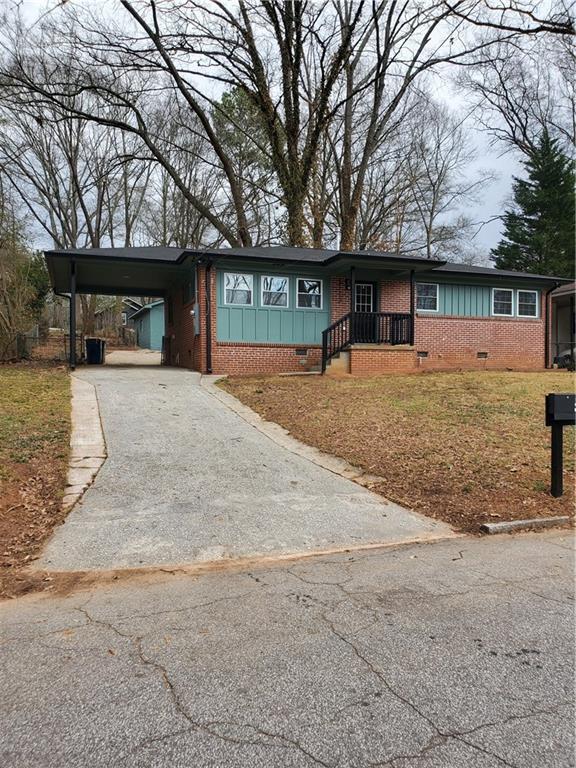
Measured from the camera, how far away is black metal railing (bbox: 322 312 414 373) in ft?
52.5

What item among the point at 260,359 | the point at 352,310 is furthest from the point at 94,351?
the point at 352,310

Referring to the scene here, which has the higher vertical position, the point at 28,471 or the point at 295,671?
the point at 28,471

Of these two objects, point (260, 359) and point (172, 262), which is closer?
point (172, 262)

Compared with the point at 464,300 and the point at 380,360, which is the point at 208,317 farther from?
the point at 464,300

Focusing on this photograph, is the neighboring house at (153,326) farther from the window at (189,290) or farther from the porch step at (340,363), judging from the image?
the porch step at (340,363)

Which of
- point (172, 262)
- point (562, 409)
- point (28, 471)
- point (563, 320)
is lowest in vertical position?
point (28, 471)

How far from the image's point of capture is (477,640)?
279 centimetres

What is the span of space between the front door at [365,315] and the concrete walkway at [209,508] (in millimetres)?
8668

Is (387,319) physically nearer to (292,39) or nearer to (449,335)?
(449,335)

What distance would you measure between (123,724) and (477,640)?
1.78 m

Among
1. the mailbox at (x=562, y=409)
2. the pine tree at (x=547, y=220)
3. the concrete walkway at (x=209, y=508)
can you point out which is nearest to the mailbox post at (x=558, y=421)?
the mailbox at (x=562, y=409)

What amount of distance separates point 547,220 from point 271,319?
27878mm

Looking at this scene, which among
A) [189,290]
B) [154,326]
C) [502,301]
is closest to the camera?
[189,290]

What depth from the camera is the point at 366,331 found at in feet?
Answer: 54.9
